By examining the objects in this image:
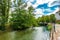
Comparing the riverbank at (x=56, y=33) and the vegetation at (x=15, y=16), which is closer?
the riverbank at (x=56, y=33)

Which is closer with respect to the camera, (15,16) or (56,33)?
(15,16)

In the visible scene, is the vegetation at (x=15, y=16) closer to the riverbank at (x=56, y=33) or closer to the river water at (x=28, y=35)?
the river water at (x=28, y=35)

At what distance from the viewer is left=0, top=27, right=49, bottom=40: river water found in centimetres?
617

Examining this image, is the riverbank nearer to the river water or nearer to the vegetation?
the river water

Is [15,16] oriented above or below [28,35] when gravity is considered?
above

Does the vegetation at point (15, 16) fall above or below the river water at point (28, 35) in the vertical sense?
above

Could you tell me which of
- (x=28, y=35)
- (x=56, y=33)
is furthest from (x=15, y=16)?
(x=56, y=33)

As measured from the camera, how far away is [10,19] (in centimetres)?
626

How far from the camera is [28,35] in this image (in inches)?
253

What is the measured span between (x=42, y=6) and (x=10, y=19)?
0.87 m

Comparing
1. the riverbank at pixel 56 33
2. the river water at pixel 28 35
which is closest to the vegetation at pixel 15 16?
the river water at pixel 28 35

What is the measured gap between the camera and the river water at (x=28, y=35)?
20.2ft

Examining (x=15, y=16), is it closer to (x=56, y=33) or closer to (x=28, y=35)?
(x=28, y=35)

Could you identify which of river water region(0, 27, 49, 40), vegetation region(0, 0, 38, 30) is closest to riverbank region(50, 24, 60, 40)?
river water region(0, 27, 49, 40)
